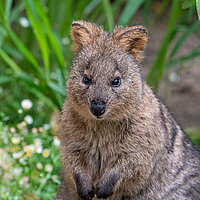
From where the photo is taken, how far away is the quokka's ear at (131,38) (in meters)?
4.76

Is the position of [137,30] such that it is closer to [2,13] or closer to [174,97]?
[2,13]

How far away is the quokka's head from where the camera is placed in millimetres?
4516

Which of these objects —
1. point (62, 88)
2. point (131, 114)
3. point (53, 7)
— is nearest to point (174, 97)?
point (53, 7)

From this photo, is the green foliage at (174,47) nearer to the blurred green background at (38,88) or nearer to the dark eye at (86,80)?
the blurred green background at (38,88)

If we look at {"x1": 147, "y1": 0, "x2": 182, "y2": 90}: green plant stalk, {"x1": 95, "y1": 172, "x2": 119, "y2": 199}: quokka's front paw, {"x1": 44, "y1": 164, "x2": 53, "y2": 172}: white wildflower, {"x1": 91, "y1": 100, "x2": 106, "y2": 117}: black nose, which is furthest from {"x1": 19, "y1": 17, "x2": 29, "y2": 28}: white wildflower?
{"x1": 91, "y1": 100, "x2": 106, "y2": 117}: black nose

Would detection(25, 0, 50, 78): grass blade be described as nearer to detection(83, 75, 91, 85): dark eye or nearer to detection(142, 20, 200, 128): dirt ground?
detection(83, 75, 91, 85): dark eye

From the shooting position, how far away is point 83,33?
4867 mm

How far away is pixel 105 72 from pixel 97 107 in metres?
0.29

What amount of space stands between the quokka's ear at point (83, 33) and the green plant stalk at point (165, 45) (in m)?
2.22

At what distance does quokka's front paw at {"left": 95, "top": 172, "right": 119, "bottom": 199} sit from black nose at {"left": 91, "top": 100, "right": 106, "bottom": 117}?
2.21 ft

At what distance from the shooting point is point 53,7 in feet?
27.1

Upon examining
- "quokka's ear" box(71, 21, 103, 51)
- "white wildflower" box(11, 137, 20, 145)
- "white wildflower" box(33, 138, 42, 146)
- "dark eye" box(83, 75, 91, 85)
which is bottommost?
"white wildflower" box(11, 137, 20, 145)

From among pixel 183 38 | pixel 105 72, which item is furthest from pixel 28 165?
pixel 183 38

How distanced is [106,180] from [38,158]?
160cm
